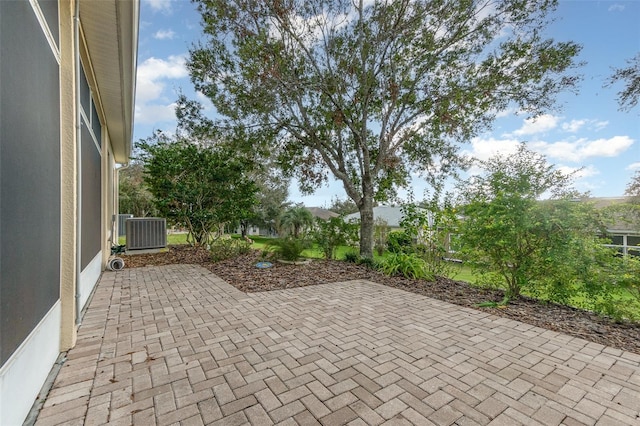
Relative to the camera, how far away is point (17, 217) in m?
1.68

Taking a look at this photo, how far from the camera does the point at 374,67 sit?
793 centimetres

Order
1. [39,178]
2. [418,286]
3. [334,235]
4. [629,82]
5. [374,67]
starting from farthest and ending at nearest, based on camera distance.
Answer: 1. [334,235]
2. [374,67]
3. [629,82]
4. [418,286]
5. [39,178]

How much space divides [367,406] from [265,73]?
7282 millimetres

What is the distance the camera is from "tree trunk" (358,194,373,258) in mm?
8263

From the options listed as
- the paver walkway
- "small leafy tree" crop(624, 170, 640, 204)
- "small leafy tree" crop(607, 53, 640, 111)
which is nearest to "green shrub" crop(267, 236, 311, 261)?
the paver walkway

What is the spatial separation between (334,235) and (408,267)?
3.06 meters

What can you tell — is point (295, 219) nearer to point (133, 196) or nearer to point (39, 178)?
point (133, 196)

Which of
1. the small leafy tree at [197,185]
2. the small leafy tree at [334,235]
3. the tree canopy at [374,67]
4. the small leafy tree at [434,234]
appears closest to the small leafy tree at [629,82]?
the tree canopy at [374,67]

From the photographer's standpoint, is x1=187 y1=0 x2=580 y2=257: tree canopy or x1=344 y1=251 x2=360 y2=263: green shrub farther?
x1=344 y1=251 x2=360 y2=263: green shrub

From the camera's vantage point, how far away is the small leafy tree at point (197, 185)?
933 cm

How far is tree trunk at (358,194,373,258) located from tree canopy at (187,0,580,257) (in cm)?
3

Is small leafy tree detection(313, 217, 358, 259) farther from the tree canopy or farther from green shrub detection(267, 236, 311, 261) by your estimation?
green shrub detection(267, 236, 311, 261)

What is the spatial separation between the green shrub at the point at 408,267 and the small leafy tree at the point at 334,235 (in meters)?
2.33

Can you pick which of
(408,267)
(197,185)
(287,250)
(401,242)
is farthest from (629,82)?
(197,185)
